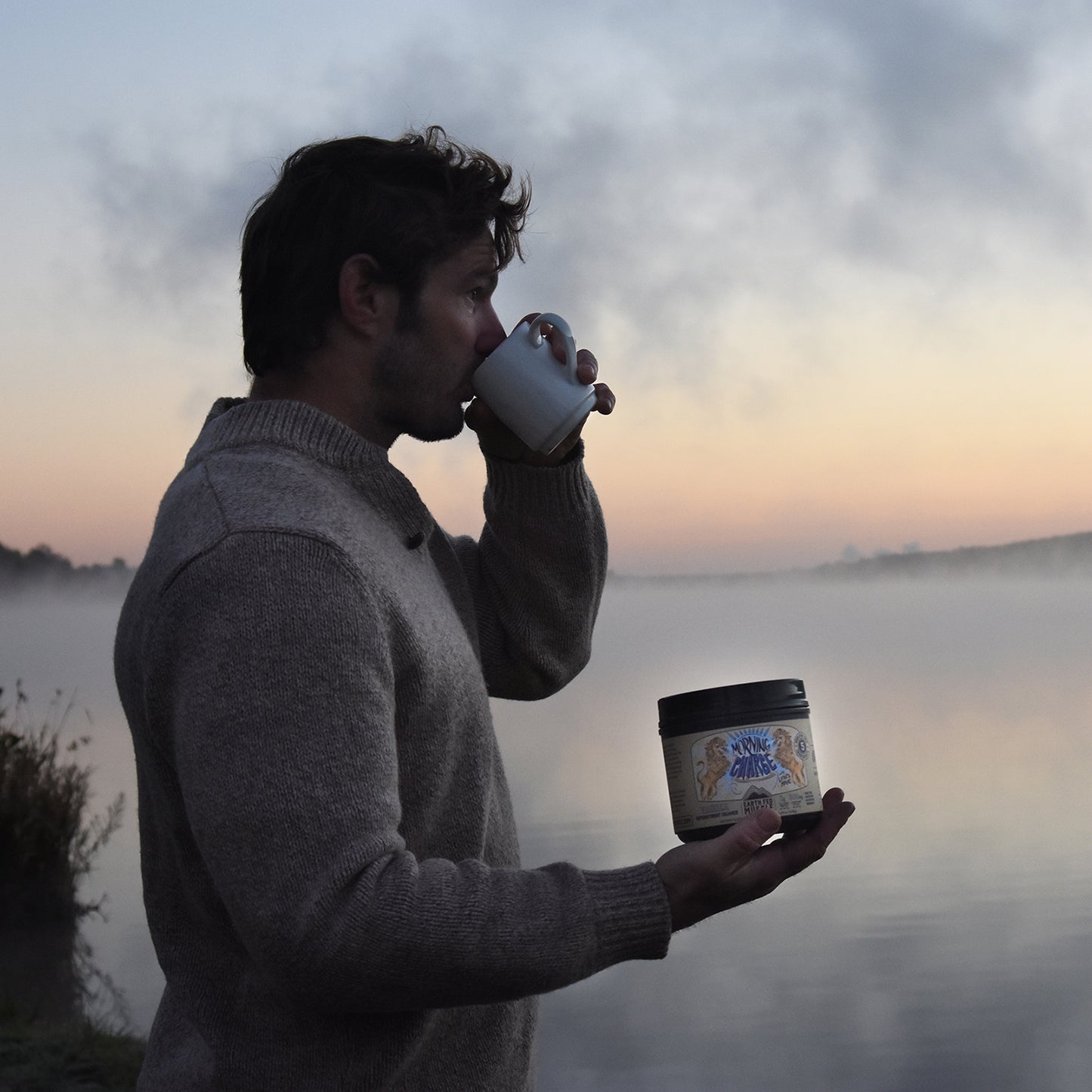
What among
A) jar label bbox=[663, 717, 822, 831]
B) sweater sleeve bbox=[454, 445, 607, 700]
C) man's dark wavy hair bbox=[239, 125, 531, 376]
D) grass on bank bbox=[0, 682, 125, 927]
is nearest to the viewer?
jar label bbox=[663, 717, 822, 831]

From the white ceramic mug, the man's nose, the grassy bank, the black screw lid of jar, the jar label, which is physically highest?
the man's nose

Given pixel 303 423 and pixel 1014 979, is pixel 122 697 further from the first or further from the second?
pixel 1014 979

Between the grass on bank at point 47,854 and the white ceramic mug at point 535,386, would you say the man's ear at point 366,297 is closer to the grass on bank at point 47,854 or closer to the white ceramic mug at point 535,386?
the white ceramic mug at point 535,386

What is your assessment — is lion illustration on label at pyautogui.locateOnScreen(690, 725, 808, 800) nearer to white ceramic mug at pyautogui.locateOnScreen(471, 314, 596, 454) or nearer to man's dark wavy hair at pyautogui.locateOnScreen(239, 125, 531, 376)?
white ceramic mug at pyautogui.locateOnScreen(471, 314, 596, 454)

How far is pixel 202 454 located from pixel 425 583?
278mm

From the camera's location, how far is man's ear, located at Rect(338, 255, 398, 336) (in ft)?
4.68

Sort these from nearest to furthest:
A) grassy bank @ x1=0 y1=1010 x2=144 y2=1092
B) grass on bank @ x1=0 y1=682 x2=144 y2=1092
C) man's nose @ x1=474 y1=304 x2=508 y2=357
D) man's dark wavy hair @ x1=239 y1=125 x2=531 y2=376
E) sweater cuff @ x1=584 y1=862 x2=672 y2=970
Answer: sweater cuff @ x1=584 y1=862 x2=672 y2=970, man's dark wavy hair @ x1=239 y1=125 x2=531 y2=376, man's nose @ x1=474 y1=304 x2=508 y2=357, grassy bank @ x1=0 y1=1010 x2=144 y2=1092, grass on bank @ x1=0 y1=682 x2=144 y2=1092

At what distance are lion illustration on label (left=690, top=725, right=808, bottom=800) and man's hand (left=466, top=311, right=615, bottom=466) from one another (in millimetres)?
515

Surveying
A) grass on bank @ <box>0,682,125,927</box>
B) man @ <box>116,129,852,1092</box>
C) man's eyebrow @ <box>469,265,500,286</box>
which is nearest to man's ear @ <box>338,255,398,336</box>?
man @ <box>116,129,852,1092</box>

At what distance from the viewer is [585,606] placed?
1.91 metres

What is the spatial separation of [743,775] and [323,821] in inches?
20.1

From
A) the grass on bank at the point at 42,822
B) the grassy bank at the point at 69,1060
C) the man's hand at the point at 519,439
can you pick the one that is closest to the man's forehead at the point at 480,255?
the man's hand at the point at 519,439

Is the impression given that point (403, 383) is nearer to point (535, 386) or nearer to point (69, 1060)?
point (535, 386)

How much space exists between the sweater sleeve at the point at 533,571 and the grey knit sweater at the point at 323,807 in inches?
13.8
